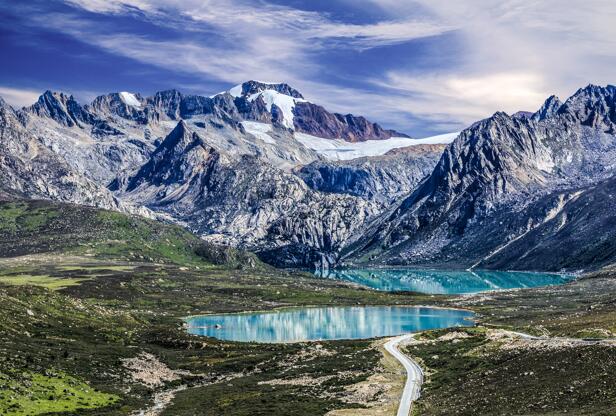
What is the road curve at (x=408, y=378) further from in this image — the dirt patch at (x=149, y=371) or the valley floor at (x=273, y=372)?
the dirt patch at (x=149, y=371)

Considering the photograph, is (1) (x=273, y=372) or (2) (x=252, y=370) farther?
(2) (x=252, y=370)

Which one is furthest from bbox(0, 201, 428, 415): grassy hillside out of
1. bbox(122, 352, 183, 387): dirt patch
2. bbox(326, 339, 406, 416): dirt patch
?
bbox(326, 339, 406, 416): dirt patch

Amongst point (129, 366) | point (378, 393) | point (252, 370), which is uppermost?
point (378, 393)

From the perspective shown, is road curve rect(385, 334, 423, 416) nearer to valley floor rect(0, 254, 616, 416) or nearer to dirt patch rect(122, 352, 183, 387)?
valley floor rect(0, 254, 616, 416)

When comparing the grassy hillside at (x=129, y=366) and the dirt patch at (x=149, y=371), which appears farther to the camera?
the dirt patch at (x=149, y=371)

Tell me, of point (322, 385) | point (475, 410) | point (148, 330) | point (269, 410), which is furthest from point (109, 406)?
point (148, 330)

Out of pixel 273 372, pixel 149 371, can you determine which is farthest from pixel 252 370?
pixel 149 371

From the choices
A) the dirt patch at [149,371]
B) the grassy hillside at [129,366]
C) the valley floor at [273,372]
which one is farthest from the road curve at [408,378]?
the dirt patch at [149,371]

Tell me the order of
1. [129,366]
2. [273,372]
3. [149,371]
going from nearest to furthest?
1. [149,371]
2. [129,366]
3. [273,372]

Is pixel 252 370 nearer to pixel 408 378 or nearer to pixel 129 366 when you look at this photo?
pixel 129 366

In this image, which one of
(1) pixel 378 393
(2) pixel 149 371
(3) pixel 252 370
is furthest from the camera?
(3) pixel 252 370
